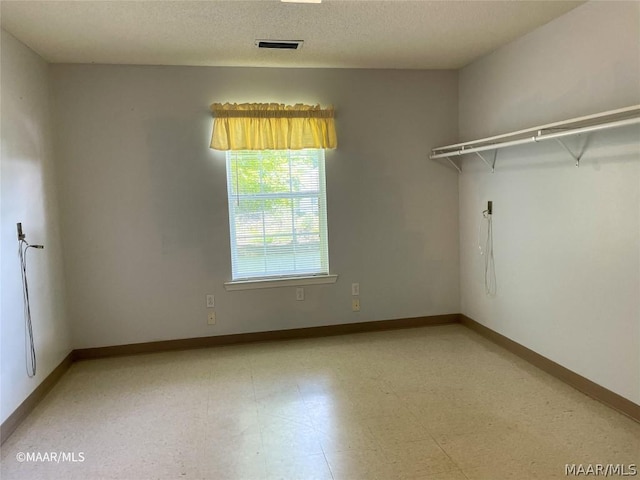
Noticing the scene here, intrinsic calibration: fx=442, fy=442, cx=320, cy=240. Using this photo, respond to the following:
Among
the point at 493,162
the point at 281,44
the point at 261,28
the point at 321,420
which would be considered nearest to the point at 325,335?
the point at 321,420

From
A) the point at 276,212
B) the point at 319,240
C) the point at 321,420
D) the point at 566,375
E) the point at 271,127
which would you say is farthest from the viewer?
the point at 319,240

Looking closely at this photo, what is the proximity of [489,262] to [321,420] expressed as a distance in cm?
209

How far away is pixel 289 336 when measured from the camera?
4.02 m

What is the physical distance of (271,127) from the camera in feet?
12.3

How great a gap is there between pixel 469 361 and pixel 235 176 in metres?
2.43

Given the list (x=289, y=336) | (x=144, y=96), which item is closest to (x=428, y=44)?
(x=144, y=96)

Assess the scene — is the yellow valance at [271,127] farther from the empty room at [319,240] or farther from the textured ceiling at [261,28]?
the textured ceiling at [261,28]

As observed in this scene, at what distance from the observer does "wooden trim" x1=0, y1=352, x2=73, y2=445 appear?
98.2 inches

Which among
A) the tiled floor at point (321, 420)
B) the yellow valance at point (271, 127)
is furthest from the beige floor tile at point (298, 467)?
the yellow valance at point (271, 127)

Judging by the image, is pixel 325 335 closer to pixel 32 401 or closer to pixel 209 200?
pixel 209 200

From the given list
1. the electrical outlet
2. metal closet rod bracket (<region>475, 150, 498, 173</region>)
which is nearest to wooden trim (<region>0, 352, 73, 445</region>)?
the electrical outlet

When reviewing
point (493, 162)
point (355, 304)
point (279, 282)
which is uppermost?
point (493, 162)

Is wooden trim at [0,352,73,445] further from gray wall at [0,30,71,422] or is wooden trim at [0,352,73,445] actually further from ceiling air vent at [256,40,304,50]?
ceiling air vent at [256,40,304,50]

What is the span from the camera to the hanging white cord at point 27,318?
2801 mm
